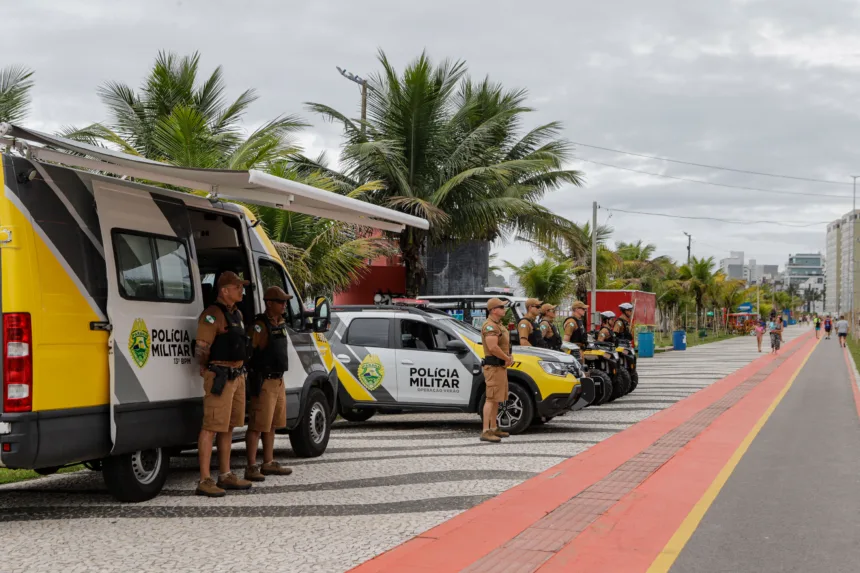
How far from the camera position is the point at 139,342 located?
729 cm

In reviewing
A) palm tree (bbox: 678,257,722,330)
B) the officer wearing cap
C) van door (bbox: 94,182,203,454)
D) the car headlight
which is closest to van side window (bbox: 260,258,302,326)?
van door (bbox: 94,182,203,454)

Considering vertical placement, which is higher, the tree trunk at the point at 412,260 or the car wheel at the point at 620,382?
the tree trunk at the point at 412,260

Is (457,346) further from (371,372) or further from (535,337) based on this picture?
(535,337)

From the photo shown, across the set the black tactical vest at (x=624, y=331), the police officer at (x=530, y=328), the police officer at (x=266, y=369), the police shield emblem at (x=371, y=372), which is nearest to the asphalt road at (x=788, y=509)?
the police officer at (x=530, y=328)

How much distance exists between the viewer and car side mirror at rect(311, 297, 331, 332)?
983 cm

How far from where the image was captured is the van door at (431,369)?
12547mm

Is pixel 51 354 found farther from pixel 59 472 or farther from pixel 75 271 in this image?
pixel 59 472

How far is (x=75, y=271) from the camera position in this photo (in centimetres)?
677

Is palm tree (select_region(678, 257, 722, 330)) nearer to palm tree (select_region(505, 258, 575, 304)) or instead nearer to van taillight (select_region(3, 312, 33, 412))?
palm tree (select_region(505, 258, 575, 304))

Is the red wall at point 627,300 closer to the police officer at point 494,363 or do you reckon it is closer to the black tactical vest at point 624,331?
the black tactical vest at point 624,331

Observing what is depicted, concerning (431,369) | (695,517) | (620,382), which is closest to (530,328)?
(431,369)

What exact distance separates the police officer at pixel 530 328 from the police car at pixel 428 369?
83 cm

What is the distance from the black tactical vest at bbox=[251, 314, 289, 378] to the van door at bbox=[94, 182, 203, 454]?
Result: 2.08 ft

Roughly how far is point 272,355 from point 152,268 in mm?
1485
